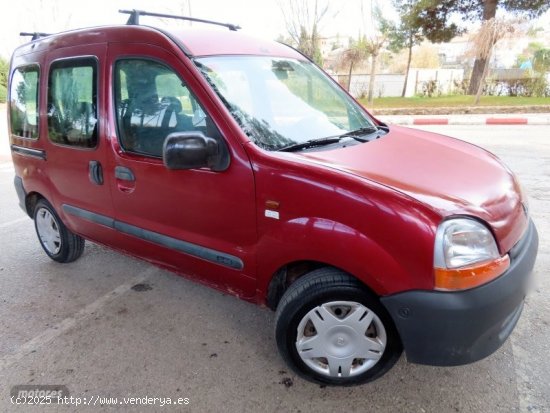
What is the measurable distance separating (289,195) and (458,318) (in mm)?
932

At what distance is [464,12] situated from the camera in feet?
63.8

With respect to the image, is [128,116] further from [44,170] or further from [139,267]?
[139,267]

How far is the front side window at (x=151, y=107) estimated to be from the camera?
245 cm

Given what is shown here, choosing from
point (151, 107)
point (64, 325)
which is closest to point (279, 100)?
point (151, 107)

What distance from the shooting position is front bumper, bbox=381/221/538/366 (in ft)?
5.96

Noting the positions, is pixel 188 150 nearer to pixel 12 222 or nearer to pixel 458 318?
pixel 458 318

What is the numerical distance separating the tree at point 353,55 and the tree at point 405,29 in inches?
63.1

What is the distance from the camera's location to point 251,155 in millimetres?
2184

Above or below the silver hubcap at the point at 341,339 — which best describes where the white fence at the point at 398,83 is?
below

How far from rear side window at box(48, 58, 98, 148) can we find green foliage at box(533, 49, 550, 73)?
2173cm

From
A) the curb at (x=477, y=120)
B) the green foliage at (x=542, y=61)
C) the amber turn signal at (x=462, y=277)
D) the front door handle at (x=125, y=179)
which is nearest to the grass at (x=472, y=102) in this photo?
the curb at (x=477, y=120)

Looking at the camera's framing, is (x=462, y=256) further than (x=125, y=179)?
No

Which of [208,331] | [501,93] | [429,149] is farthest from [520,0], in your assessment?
[208,331]

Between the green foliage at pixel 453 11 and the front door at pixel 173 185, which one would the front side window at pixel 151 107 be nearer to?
the front door at pixel 173 185
